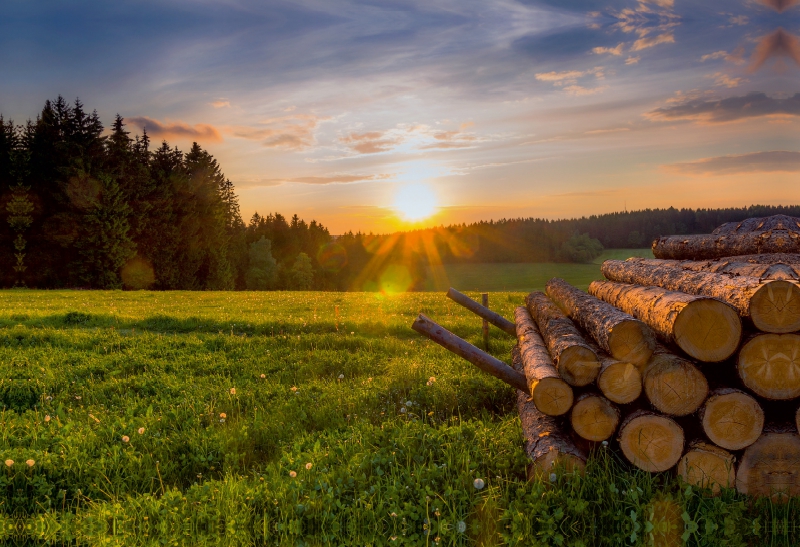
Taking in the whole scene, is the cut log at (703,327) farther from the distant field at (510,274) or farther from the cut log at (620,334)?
the distant field at (510,274)

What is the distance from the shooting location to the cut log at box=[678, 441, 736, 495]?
436 centimetres

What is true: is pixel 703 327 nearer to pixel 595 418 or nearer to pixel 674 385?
pixel 674 385

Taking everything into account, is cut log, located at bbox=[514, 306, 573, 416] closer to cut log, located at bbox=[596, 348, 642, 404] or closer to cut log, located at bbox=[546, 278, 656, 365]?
cut log, located at bbox=[596, 348, 642, 404]

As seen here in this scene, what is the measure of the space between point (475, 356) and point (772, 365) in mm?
2984

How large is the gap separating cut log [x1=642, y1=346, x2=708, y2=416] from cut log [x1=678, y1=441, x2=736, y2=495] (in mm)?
355

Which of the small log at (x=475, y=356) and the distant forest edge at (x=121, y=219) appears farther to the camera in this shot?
the distant forest edge at (x=121, y=219)

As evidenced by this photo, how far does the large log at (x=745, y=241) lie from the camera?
20.9 feet

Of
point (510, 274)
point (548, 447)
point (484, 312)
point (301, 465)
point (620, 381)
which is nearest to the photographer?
point (548, 447)

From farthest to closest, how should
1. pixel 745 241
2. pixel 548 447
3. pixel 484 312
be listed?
pixel 484 312 < pixel 745 241 < pixel 548 447

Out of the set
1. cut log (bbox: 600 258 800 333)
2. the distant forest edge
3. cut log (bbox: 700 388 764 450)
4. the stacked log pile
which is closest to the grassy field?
the stacked log pile

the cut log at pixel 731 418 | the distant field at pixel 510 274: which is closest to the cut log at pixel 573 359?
the cut log at pixel 731 418

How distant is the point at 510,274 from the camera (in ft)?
260

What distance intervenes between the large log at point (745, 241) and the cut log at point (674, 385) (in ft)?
10.6

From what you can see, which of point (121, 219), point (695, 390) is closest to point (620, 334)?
point (695, 390)
